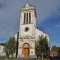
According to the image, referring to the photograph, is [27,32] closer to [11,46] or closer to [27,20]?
[27,20]

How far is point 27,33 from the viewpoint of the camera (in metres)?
49.5

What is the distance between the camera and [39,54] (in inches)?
1911

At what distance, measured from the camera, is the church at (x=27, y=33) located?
48.0 m

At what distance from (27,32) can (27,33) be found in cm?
39

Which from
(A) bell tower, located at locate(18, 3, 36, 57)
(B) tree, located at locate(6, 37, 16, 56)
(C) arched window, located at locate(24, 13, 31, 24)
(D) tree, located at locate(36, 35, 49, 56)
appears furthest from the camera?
(C) arched window, located at locate(24, 13, 31, 24)

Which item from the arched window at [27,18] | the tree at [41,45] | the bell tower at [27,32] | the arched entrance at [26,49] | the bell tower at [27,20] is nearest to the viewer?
the tree at [41,45]

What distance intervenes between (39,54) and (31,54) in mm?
2735

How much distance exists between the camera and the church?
157ft

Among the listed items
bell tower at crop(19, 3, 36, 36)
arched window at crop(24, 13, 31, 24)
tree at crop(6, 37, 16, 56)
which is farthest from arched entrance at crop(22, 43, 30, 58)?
arched window at crop(24, 13, 31, 24)

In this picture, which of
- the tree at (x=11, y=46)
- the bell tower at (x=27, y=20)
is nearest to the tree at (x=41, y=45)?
the bell tower at (x=27, y=20)

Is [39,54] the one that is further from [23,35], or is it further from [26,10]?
[26,10]

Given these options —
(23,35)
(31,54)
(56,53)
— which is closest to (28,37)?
(23,35)

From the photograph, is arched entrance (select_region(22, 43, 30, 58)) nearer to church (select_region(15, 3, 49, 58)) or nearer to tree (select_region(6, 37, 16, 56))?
church (select_region(15, 3, 49, 58))

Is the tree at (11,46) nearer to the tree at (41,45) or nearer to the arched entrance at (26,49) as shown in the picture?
Answer: the arched entrance at (26,49)
